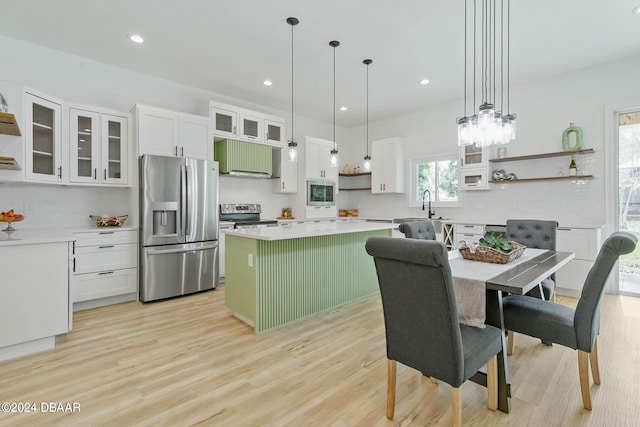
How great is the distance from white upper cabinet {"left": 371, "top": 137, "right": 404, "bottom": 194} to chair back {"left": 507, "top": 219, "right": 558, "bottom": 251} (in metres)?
2.82

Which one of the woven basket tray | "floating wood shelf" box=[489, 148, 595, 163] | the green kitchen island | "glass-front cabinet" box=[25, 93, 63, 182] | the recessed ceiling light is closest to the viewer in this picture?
→ the woven basket tray

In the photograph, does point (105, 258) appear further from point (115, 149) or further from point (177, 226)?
point (115, 149)

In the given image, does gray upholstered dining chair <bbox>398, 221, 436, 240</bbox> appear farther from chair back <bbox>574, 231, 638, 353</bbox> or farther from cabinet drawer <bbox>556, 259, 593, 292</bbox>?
cabinet drawer <bbox>556, 259, 593, 292</bbox>

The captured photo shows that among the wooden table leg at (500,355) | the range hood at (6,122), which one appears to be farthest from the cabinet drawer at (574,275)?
the range hood at (6,122)

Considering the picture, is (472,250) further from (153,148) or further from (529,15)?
(153,148)

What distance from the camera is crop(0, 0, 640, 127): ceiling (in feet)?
9.29

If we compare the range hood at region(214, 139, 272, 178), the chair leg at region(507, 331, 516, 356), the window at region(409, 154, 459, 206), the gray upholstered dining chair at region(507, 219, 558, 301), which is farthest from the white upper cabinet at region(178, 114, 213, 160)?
the chair leg at region(507, 331, 516, 356)

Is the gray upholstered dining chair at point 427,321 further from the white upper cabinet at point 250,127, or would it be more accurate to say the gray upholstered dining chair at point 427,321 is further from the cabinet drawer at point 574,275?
the white upper cabinet at point 250,127

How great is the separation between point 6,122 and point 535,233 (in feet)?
16.1

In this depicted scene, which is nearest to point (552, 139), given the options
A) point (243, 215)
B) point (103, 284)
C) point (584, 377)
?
point (584, 377)

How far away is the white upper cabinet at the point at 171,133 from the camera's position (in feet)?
12.5

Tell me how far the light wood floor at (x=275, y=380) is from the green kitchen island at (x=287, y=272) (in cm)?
21

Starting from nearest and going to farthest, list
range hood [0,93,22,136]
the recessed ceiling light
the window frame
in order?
range hood [0,93,22,136] < the recessed ceiling light < the window frame

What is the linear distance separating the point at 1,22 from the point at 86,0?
3.86ft
